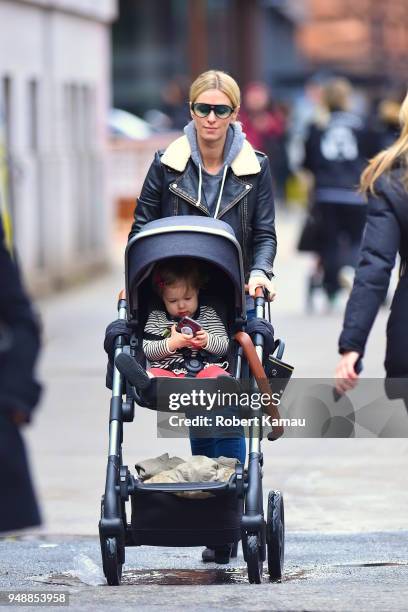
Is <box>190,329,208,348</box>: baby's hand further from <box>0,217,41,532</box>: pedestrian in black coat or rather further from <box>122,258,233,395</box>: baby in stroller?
<box>0,217,41,532</box>: pedestrian in black coat

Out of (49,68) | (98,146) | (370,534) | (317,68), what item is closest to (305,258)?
(98,146)

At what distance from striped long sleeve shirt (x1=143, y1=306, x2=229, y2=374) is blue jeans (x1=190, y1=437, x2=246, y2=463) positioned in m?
0.36

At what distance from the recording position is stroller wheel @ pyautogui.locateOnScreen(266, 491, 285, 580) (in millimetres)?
6391

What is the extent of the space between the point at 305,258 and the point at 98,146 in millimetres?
3512

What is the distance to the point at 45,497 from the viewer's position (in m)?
8.58

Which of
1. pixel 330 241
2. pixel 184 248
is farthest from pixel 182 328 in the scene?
pixel 330 241

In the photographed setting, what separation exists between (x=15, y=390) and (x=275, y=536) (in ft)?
6.53

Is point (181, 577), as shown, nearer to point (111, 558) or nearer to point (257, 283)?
point (111, 558)

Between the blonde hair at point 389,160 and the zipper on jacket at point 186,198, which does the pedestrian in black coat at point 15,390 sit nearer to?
the blonde hair at point 389,160

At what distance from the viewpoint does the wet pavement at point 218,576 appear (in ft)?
18.7

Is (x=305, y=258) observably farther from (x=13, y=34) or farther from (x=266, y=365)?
(x=266, y=365)

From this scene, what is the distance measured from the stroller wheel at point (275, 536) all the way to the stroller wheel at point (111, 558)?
536 mm

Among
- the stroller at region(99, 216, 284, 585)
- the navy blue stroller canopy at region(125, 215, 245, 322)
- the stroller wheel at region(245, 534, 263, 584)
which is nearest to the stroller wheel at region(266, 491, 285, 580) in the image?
the stroller at region(99, 216, 284, 585)

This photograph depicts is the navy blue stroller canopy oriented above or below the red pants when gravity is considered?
above
